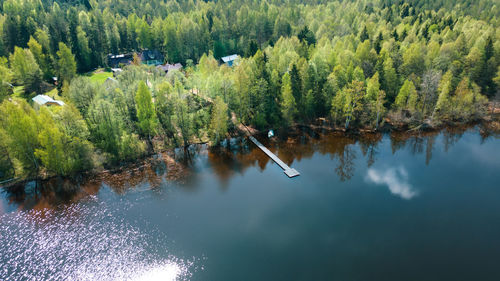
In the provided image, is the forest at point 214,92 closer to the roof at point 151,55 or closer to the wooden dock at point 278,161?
the wooden dock at point 278,161

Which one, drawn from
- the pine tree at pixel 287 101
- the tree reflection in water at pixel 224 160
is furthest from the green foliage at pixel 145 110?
the pine tree at pixel 287 101

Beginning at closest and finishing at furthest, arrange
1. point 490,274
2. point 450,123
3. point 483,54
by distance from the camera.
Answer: point 490,274
point 450,123
point 483,54

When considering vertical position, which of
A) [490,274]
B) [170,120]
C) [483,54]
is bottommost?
[490,274]

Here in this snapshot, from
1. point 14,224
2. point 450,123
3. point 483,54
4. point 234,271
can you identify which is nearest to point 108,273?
point 234,271

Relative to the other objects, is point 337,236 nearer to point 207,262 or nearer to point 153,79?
point 207,262

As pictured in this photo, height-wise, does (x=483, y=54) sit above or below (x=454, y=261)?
Answer: above

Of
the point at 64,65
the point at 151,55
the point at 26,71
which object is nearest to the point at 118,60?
the point at 151,55

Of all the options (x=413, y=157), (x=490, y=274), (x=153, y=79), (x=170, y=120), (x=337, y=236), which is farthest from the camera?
(x=153, y=79)
